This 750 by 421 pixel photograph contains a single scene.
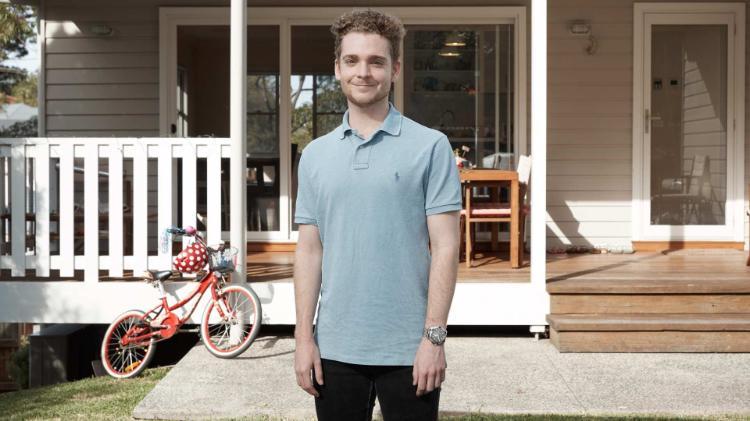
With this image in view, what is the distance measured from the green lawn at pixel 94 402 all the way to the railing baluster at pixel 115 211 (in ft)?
2.28

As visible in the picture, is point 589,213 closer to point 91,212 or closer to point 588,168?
point 588,168

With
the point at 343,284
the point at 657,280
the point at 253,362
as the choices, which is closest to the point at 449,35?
the point at 657,280

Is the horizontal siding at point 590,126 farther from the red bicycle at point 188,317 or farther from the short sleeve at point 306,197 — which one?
the short sleeve at point 306,197

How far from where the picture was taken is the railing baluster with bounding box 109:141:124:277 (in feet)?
18.5

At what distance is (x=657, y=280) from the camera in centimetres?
556

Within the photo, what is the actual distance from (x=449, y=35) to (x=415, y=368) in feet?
19.3

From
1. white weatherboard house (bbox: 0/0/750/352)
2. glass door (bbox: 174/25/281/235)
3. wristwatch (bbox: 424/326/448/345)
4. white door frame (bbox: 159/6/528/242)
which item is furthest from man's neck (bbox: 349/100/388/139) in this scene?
glass door (bbox: 174/25/281/235)

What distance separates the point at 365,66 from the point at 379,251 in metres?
0.40

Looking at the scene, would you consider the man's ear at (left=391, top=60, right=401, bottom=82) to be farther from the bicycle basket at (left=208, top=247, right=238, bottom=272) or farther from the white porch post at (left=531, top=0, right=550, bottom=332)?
the white porch post at (left=531, top=0, right=550, bottom=332)

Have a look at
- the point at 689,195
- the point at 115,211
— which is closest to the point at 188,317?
the point at 115,211

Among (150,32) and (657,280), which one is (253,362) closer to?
(657,280)

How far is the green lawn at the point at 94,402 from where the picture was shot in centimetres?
396

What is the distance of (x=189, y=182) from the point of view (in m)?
5.62

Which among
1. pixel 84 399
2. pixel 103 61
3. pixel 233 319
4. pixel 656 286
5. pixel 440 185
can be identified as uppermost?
pixel 103 61
